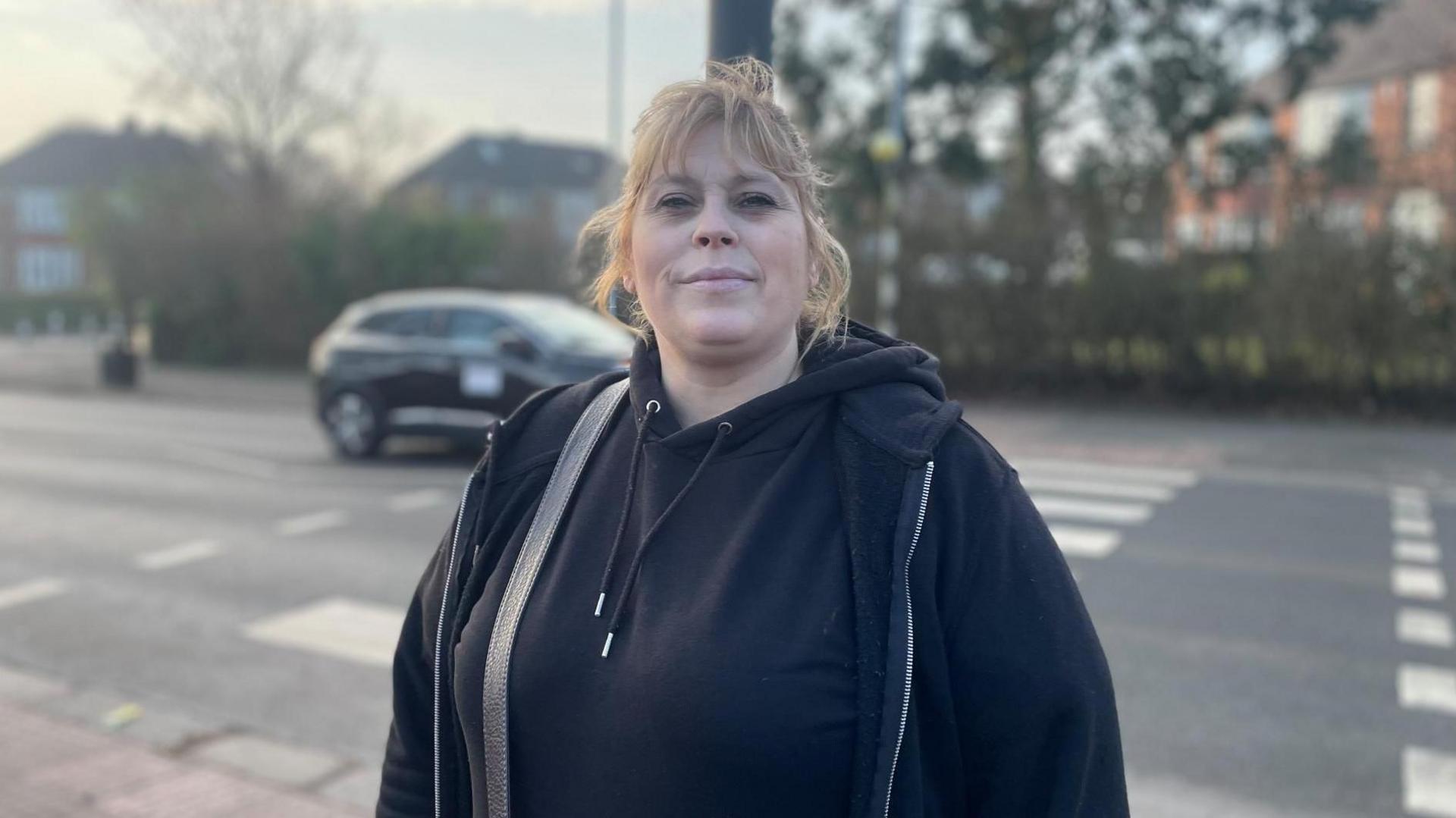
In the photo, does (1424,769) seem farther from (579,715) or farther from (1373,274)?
(1373,274)

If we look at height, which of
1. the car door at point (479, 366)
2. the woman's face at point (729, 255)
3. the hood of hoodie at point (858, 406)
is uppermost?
the woman's face at point (729, 255)

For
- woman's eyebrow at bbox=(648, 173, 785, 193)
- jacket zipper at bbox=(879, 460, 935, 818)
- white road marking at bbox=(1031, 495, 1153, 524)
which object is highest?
woman's eyebrow at bbox=(648, 173, 785, 193)

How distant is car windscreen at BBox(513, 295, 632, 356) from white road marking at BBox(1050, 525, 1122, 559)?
172 inches

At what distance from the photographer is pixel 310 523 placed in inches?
380

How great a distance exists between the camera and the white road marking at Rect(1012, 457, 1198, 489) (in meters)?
11.6

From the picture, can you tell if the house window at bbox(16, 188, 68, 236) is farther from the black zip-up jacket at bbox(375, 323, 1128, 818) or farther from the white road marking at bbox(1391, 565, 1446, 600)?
the black zip-up jacket at bbox(375, 323, 1128, 818)

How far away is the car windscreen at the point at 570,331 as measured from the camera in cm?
1204

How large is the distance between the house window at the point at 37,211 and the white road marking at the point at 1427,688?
3176 inches

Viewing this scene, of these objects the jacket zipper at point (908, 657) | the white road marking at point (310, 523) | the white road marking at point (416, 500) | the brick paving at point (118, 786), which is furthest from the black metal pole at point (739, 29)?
the white road marking at point (416, 500)

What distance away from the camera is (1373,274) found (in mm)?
15523

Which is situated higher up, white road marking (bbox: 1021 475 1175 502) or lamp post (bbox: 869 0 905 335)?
lamp post (bbox: 869 0 905 335)

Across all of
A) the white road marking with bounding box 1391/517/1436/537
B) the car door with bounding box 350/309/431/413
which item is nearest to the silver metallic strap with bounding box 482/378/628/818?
the white road marking with bounding box 1391/517/1436/537

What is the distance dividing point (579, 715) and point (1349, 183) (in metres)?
19.8

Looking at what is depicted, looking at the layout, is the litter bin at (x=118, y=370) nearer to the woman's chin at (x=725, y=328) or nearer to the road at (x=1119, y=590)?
the road at (x=1119, y=590)
